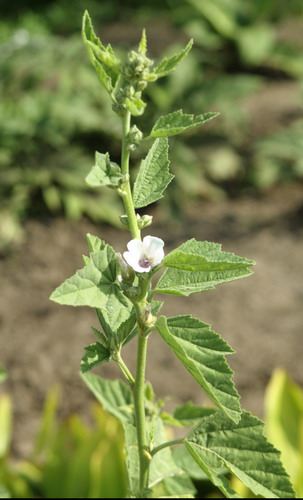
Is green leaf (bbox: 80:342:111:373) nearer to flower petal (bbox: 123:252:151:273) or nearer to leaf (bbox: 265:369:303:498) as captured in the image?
flower petal (bbox: 123:252:151:273)

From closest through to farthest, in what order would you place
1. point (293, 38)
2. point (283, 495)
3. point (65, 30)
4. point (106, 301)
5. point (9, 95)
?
1. point (106, 301)
2. point (283, 495)
3. point (9, 95)
4. point (293, 38)
5. point (65, 30)

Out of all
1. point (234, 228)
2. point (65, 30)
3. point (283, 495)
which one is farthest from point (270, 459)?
point (65, 30)

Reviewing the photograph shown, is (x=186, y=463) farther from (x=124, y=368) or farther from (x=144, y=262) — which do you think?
(x=144, y=262)

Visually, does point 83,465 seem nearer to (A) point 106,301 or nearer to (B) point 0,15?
(A) point 106,301

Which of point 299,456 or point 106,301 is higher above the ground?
point 299,456

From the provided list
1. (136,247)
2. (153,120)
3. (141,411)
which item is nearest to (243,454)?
(141,411)

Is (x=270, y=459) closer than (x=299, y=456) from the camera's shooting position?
Yes

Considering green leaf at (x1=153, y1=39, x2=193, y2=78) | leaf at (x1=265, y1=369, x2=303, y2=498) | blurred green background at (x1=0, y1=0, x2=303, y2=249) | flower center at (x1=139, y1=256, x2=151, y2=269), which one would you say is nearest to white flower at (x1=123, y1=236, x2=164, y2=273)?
flower center at (x1=139, y1=256, x2=151, y2=269)
